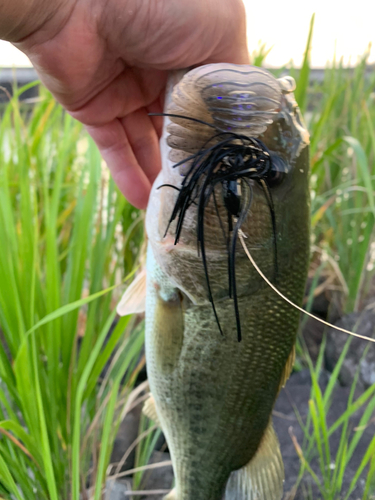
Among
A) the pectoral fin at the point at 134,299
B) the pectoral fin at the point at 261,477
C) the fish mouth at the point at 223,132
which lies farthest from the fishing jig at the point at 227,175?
the pectoral fin at the point at 261,477

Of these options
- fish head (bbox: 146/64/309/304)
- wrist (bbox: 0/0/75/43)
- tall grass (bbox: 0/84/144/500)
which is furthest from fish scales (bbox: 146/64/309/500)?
wrist (bbox: 0/0/75/43)

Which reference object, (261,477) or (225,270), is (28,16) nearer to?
(225,270)

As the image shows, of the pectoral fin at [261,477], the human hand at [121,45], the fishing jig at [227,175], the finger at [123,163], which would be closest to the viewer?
the fishing jig at [227,175]

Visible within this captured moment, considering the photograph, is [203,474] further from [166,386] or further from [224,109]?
[224,109]

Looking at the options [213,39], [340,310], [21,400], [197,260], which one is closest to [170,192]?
[197,260]

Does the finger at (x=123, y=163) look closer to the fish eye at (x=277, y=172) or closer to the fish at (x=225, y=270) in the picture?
the fish at (x=225, y=270)

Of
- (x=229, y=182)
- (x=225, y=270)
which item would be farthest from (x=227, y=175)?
(x=225, y=270)
